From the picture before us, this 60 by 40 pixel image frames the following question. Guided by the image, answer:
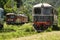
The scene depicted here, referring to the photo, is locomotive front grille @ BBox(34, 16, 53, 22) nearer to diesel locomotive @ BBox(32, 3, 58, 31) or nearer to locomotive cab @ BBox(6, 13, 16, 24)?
diesel locomotive @ BBox(32, 3, 58, 31)

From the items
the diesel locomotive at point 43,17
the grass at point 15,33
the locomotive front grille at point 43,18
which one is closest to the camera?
the grass at point 15,33

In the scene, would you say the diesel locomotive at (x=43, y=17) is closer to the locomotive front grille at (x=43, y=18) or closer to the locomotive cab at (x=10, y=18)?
the locomotive front grille at (x=43, y=18)

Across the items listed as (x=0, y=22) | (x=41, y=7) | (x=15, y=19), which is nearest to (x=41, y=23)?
(x=41, y=7)

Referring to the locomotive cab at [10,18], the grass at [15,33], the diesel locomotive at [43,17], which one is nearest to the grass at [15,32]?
the grass at [15,33]

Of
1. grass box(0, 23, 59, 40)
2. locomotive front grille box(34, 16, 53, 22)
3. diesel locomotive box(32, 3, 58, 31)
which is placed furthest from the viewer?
locomotive front grille box(34, 16, 53, 22)

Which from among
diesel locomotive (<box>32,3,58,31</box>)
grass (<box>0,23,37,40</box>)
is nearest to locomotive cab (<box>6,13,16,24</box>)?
grass (<box>0,23,37,40</box>)

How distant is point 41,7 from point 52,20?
1.88m

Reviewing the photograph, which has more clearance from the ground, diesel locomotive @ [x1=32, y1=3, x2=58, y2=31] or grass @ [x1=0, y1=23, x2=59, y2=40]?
diesel locomotive @ [x1=32, y1=3, x2=58, y2=31]

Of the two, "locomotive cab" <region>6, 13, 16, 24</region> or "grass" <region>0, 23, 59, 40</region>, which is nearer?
"grass" <region>0, 23, 59, 40</region>

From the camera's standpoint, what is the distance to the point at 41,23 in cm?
2525

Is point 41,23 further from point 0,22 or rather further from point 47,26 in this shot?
point 0,22

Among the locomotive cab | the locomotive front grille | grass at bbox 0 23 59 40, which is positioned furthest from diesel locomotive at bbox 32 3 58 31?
the locomotive cab

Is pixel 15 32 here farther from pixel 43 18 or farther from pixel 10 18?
pixel 10 18

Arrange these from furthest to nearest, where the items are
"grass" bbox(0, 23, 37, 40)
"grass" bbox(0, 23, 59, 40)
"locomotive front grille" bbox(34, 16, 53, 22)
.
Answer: "locomotive front grille" bbox(34, 16, 53, 22), "grass" bbox(0, 23, 37, 40), "grass" bbox(0, 23, 59, 40)
